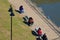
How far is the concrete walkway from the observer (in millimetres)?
27402

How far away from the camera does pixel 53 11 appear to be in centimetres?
3628

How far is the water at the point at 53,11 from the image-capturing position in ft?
108

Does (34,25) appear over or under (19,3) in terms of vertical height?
under

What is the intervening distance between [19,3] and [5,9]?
3867mm

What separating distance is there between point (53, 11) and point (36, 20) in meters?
6.60

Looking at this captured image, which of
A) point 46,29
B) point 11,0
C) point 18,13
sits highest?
point 11,0

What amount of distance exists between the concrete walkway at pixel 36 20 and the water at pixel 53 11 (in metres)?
2.17

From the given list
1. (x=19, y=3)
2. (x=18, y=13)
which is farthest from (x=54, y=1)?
(x=18, y=13)

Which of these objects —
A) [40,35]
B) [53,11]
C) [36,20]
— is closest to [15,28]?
[40,35]

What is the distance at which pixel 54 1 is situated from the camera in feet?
135

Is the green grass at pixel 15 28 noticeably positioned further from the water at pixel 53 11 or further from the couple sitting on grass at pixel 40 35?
the water at pixel 53 11

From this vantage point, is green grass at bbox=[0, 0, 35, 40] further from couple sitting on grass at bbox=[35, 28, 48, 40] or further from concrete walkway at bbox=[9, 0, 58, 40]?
concrete walkway at bbox=[9, 0, 58, 40]

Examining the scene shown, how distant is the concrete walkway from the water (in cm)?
217

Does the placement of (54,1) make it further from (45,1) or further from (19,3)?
(19,3)
